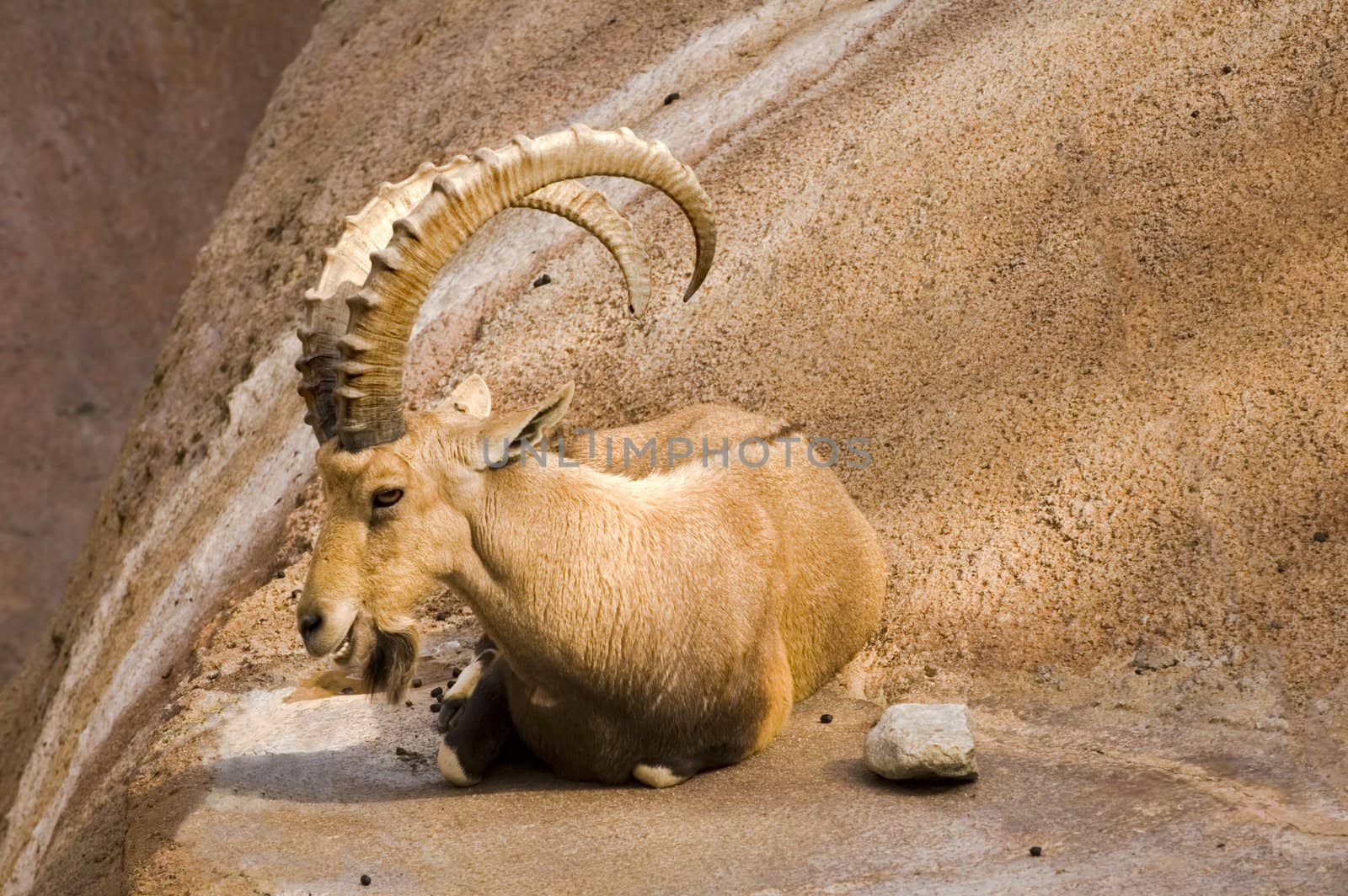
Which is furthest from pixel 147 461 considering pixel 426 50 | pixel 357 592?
pixel 357 592

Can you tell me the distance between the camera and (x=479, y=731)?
19.2 ft

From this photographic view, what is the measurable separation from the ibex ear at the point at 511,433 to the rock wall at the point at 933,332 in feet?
7.66

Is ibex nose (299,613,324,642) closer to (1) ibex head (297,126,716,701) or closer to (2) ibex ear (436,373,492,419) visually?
(1) ibex head (297,126,716,701)

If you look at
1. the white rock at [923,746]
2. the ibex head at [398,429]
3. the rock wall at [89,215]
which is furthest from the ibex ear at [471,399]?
the rock wall at [89,215]

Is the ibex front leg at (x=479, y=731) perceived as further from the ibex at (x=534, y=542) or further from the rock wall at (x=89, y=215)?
the rock wall at (x=89, y=215)

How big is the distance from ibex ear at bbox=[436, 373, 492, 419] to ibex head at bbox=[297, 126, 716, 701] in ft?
1.13

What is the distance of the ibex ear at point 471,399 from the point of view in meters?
5.96

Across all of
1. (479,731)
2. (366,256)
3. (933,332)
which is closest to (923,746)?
(479,731)

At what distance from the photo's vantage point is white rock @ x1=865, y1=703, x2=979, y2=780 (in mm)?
5453

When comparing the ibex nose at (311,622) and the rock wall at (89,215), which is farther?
the rock wall at (89,215)

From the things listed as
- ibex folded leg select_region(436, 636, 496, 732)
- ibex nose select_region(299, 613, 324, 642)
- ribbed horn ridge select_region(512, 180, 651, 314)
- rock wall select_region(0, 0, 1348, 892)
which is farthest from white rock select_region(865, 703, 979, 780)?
ibex nose select_region(299, 613, 324, 642)

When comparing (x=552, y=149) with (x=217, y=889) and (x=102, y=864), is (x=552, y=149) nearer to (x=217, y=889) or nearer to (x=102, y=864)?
(x=217, y=889)

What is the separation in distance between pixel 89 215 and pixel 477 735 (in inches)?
788

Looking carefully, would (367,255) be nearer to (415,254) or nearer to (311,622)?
(415,254)
